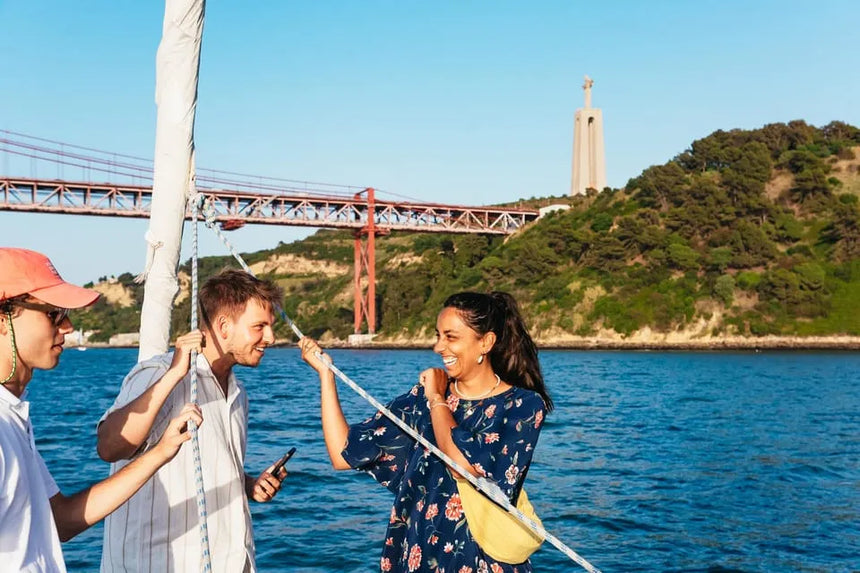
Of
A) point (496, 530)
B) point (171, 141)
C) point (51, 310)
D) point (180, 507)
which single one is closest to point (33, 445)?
point (51, 310)

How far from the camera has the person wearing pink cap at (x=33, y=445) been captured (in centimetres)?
174

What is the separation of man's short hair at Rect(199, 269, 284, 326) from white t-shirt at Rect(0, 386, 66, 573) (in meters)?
1.07

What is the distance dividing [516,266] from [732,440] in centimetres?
6156

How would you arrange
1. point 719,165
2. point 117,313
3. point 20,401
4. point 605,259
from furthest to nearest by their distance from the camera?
point 117,313, point 719,165, point 605,259, point 20,401

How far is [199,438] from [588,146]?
105m

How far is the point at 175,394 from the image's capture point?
277 cm

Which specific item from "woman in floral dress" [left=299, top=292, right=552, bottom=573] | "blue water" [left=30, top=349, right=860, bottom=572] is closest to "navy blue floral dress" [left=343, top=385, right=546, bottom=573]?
"woman in floral dress" [left=299, top=292, right=552, bottom=573]

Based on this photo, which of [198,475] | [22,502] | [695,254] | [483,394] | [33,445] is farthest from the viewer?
[695,254]

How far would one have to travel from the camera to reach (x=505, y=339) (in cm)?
341

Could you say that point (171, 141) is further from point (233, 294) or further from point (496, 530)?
point (496, 530)

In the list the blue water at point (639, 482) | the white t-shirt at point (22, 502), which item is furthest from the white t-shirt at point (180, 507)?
the blue water at point (639, 482)

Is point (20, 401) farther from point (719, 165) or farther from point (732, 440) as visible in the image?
point (719, 165)

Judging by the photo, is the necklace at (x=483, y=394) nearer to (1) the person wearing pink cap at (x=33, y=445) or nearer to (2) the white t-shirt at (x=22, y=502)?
(1) the person wearing pink cap at (x=33, y=445)

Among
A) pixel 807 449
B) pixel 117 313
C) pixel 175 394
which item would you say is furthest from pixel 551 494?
pixel 117 313
